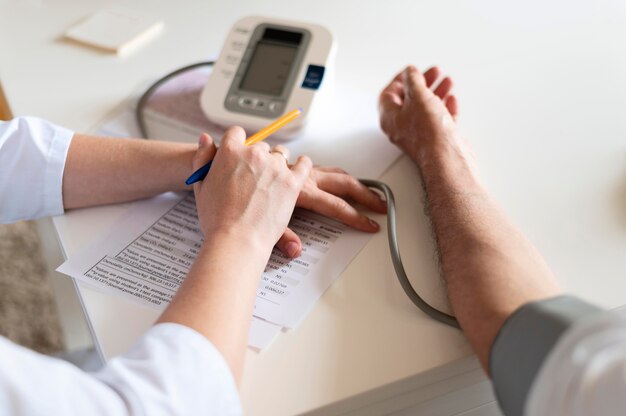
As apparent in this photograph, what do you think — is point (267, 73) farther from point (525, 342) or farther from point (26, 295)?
point (26, 295)

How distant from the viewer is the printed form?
0.66 meters

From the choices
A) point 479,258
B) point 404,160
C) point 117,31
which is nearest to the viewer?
point 479,258

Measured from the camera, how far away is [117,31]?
3.59ft

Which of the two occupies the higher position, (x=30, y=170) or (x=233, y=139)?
(x=233, y=139)

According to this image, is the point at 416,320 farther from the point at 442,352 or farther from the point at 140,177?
the point at 140,177

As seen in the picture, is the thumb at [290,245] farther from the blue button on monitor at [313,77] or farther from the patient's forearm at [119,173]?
the blue button on monitor at [313,77]

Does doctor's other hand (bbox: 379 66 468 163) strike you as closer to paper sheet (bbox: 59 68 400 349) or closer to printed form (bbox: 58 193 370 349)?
paper sheet (bbox: 59 68 400 349)

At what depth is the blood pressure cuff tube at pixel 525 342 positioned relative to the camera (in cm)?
52

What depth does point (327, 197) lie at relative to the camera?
0.75m

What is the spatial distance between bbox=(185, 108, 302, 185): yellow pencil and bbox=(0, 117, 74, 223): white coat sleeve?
163 mm

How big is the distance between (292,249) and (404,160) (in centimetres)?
22

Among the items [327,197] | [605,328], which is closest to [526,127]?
[327,197]

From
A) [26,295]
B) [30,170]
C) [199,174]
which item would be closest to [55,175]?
[30,170]

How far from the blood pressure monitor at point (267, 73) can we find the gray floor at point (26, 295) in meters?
0.78
